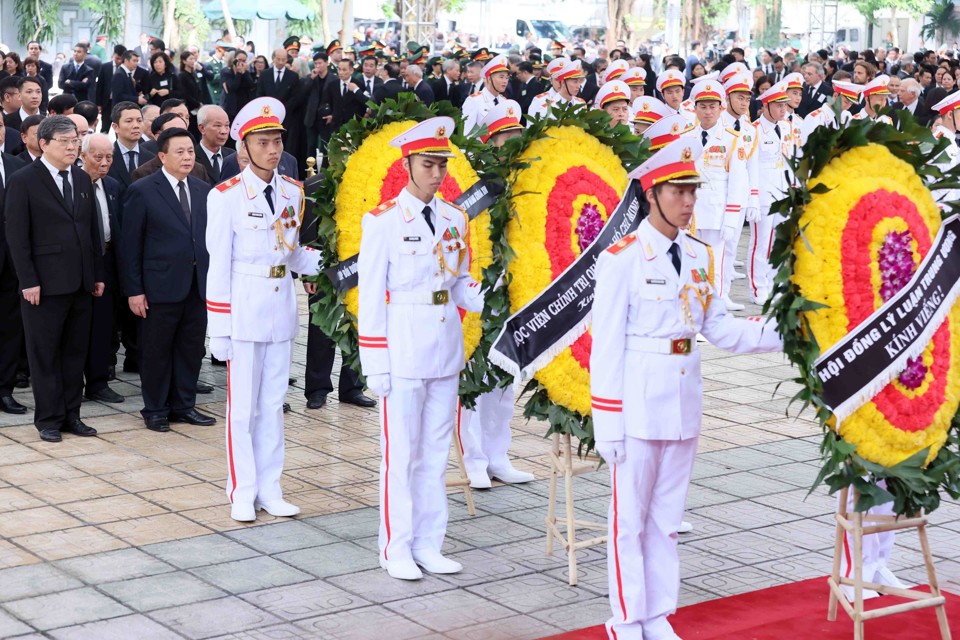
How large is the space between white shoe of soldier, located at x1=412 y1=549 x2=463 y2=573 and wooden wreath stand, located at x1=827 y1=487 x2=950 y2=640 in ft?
5.91

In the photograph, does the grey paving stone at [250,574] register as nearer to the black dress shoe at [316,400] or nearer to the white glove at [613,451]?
the white glove at [613,451]

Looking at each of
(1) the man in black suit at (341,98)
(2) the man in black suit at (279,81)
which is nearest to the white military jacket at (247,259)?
(1) the man in black suit at (341,98)

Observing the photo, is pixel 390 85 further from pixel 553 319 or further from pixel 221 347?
pixel 553 319

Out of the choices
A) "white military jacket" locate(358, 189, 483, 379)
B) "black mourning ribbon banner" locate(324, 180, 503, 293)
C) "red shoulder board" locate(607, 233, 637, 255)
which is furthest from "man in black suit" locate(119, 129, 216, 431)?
"red shoulder board" locate(607, 233, 637, 255)

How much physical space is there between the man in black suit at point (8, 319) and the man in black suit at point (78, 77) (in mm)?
14925

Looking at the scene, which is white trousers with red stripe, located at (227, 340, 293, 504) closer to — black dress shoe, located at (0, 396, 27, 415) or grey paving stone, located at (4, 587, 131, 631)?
grey paving stone, located at (4, 587, 131, 631)

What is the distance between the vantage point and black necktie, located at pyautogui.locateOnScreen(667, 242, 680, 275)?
226 inches

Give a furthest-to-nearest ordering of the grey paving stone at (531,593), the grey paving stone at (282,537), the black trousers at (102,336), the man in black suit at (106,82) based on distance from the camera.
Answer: the man in black suit at (106,82)
the black trousers at (102,336)
the grey paving stone at (282,537)
the grey paving stone at (531,593)

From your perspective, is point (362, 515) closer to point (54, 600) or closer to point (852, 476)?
point (54, 600)

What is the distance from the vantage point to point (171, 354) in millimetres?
9680

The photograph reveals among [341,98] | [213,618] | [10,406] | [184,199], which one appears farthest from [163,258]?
[341,98]

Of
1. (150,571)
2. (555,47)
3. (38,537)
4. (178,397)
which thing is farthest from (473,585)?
(555,47)

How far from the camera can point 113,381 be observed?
36.4 ft

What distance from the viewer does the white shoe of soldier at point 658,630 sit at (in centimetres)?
576
